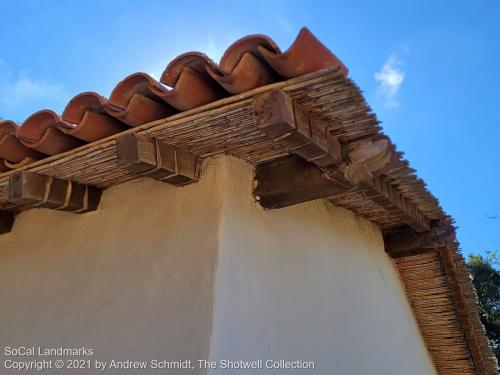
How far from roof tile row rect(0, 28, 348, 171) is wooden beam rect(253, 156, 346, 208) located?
1.89ft

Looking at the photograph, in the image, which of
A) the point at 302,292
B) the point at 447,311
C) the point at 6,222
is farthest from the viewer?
the point at 447,311

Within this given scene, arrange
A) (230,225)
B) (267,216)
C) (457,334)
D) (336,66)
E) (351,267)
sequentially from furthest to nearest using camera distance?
(457,334) < (351,267) < (267,216) < (230,225) < (336,66)

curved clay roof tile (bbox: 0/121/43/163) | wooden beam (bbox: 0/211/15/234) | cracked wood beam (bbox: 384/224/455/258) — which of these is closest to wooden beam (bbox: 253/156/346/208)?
curved clay roof tile (bbox: 0/121/43/163)

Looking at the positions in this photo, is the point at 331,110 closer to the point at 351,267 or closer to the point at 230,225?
the point at 230,225

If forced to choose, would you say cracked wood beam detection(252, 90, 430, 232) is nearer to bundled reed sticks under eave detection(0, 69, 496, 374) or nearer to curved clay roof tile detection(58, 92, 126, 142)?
bundled reed sticks under eave detection(0, 69, 496, 374)

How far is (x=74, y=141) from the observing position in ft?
6.16

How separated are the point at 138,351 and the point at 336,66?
1234 millimetres

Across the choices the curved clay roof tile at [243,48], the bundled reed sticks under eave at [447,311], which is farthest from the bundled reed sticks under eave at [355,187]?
the curved clay roof tile at [243,48]

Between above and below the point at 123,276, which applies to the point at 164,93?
above

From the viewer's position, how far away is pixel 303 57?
52.6 inches

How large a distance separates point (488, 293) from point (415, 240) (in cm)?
540

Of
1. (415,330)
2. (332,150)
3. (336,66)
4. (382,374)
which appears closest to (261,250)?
(332,150)

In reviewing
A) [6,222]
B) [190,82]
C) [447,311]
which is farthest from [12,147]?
[447,311]

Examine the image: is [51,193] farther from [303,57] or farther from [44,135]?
[303,57]
